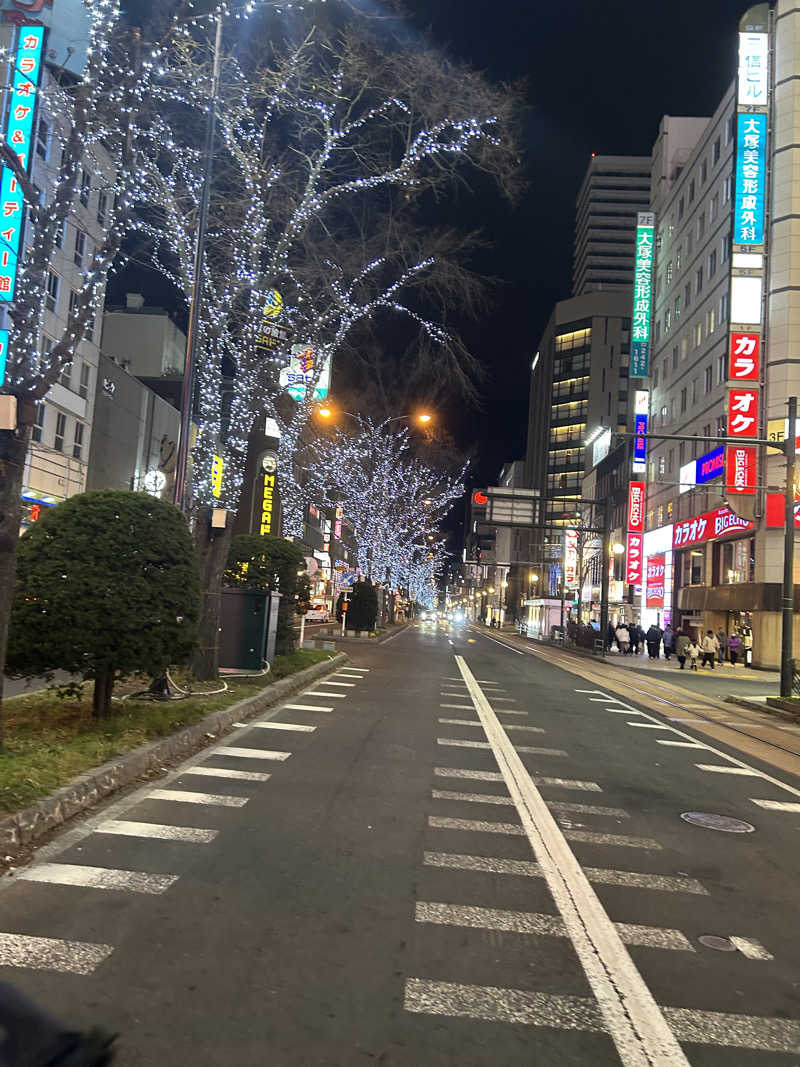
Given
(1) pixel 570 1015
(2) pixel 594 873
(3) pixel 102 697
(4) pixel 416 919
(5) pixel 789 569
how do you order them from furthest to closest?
(5) pixel 789 569 < (3) pixel 102 697 < (2) pixel 594 873 < (4) pixel 416 919 < (1) pixel 570 1015

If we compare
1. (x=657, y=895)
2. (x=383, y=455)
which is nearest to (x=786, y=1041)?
(x=657, y=895)

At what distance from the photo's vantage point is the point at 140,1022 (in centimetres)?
316

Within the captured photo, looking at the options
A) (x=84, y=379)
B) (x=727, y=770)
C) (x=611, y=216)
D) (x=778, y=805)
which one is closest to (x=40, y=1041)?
(x=778, y=805)

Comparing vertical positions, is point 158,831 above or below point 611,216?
below

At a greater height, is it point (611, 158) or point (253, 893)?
point (611, 158)

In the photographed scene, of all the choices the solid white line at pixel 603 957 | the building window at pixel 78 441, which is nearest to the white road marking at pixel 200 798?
the solid white line at pixel 603 957

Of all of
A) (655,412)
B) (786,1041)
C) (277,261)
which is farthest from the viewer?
(655,412)

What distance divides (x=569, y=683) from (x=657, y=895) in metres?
16.7

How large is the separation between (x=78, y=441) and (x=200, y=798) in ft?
105

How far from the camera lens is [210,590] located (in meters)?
13.7

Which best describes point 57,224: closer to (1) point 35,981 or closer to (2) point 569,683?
(1) point 35,981

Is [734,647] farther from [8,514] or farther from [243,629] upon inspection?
[8,514]

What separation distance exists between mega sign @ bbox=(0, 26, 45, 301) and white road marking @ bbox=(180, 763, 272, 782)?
18232mm

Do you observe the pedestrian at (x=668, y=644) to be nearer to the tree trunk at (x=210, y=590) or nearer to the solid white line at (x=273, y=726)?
the tree trunk at (x=210, y=590)
